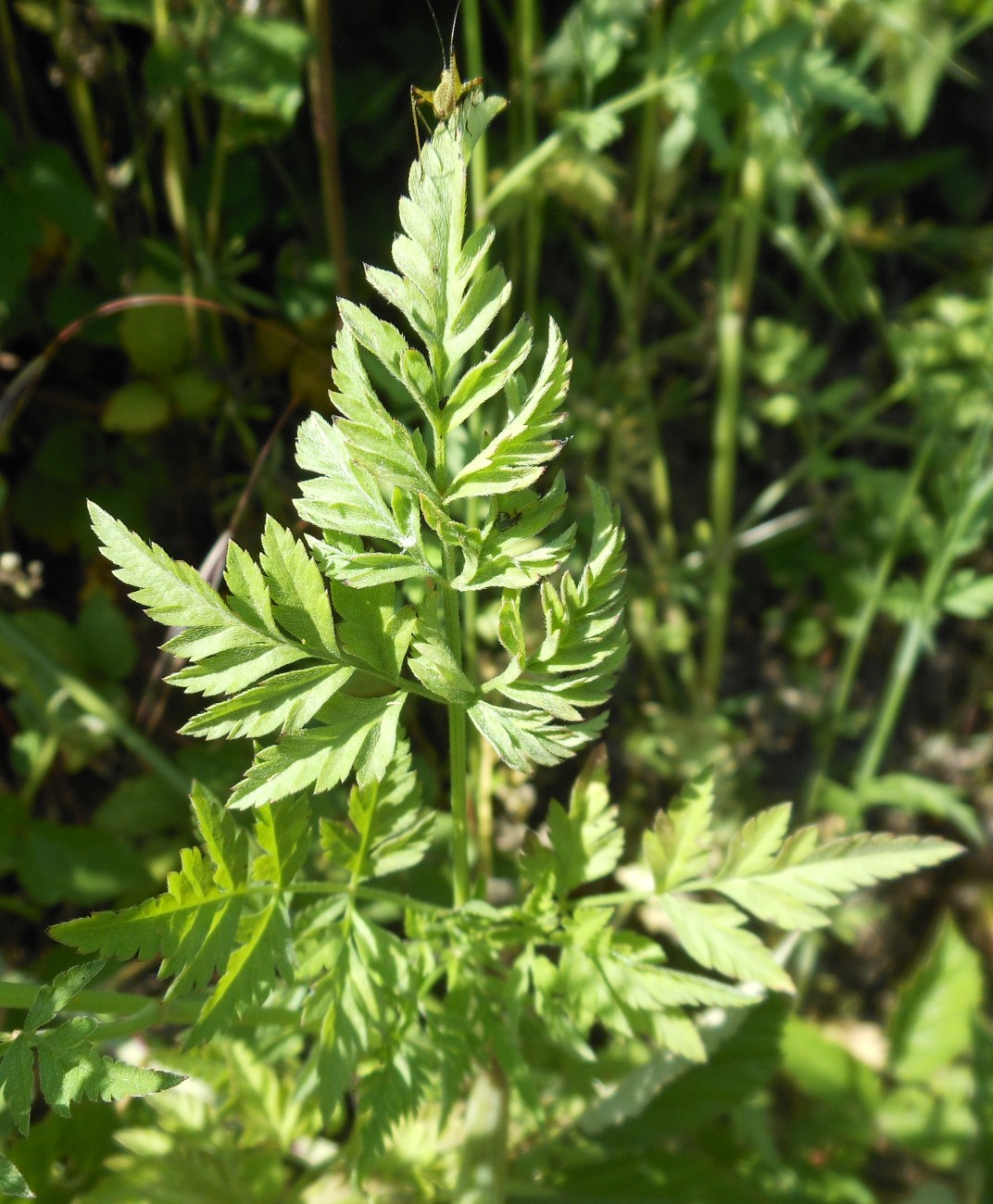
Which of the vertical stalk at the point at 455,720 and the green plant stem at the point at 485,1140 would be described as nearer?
the vertical stalk at the point at 455,720

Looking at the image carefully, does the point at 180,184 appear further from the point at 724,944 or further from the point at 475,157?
the point at 724,944

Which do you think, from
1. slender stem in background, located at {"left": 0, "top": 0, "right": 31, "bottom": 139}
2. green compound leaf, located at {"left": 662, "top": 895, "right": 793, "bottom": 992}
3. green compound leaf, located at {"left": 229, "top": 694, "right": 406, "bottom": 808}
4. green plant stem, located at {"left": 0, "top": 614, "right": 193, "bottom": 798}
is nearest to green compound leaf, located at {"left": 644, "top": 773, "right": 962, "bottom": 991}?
green compound leaf, located at {"left": 662, "top": 895, "right": 793, "bottom": 992}

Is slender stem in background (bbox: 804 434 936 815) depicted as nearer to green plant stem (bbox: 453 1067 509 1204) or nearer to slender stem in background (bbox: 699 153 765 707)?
slender stem in background (bbox: 699 153 765 707)

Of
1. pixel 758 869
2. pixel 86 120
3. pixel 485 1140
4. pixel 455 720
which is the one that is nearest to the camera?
pixel 455 720

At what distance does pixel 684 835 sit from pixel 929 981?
3.55 feet

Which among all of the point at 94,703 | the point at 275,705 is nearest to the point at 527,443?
the point at 275,705

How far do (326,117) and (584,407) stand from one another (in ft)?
1.87

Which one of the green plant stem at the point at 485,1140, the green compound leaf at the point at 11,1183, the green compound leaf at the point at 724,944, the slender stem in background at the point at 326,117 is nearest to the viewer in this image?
the green compound leaf at the point at 11,1183

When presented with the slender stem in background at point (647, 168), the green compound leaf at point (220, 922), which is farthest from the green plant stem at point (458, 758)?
the slender stem in background at point (647, 168)

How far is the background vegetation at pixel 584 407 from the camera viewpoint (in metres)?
1.26

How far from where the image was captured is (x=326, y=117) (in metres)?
1.33

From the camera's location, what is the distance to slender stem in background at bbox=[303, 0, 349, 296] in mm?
1304

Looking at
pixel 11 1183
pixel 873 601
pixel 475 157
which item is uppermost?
pixel 475 157

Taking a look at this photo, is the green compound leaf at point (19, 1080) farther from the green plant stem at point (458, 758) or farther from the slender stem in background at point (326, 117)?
the slender stem in background at point (326, 117)
